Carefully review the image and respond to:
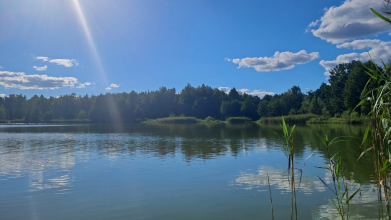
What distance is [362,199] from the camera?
7.26 m

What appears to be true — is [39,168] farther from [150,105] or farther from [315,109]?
[150,105]

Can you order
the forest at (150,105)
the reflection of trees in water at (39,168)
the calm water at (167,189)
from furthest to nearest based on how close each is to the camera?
the forest at (150,105) < the reflection of trees in water at (39,168) < the calm water at (167,189)

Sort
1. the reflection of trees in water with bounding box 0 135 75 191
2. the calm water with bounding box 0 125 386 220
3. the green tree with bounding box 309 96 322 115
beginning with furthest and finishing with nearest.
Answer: the green tree with bounding box 309 96 322 115, the reflection of trees in water with bounding box 0 135 75 191, the calm water with bounding box 0 125 386 220

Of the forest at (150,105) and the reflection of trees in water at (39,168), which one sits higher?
the forest at (150,105)

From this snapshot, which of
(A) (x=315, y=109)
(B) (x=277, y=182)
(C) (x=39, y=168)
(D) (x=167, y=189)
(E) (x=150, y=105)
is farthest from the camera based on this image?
(E) (x=150, y=105)

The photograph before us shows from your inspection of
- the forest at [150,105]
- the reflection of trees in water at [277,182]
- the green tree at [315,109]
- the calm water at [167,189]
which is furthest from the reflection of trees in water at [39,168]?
the forest at [150,105]

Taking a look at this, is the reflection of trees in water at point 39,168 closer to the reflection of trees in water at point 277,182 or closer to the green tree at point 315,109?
the reflection of trees in water at point 277,182

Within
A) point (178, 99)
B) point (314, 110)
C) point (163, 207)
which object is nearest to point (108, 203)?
point (163, 207)

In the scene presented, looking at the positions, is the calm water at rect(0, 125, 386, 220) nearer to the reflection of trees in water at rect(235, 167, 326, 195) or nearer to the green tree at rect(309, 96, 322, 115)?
the reflection of trees in water at rect(235, 167, 326, 195)

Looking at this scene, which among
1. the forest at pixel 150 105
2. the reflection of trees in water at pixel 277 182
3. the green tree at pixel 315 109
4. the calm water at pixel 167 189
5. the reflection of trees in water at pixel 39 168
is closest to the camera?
the calm water at pixel 167 189

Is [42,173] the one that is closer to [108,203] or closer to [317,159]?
[108,203]

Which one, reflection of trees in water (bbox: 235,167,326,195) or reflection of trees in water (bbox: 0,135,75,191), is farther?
reflection of trees in water (bbox: 0,135,75,191)

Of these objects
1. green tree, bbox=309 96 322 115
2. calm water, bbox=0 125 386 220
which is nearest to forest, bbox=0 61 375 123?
green tree, bbox=309 96 322 115

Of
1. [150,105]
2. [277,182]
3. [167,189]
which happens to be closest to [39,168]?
[167,189]
